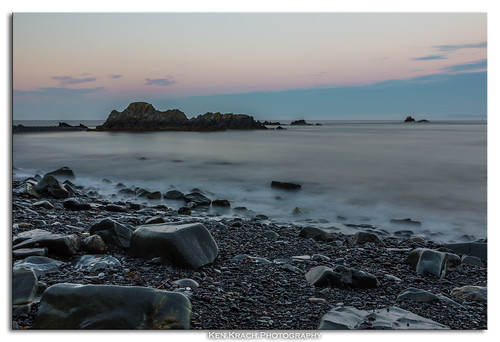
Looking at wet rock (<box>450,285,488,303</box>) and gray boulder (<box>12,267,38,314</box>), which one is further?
wet rock (<box>450,285,488,303</box>)

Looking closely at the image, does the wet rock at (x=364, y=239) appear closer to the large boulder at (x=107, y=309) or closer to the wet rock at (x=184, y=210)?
the wet rock at (x=184, y=210)

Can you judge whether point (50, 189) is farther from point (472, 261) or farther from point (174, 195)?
point (472, 261)

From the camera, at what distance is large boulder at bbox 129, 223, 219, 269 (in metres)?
3.44

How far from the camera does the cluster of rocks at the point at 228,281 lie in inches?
101

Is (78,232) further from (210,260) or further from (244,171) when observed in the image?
(244,171)

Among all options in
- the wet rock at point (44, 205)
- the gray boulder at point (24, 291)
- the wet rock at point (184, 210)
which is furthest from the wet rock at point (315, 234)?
the wet rock at point (44, 205)

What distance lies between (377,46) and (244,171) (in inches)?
179

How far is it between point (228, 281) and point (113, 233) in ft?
4.56

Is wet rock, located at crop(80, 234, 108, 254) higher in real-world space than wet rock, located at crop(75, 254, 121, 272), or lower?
higher

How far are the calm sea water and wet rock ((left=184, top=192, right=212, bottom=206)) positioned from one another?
298 millimetres

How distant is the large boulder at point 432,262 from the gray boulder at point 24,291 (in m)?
3.46

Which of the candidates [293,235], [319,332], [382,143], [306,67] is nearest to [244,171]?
[382,143]

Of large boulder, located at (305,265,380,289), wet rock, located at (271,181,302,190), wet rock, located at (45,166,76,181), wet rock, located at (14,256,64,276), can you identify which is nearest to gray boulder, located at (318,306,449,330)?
large boulder, located at (305,265,380,289)

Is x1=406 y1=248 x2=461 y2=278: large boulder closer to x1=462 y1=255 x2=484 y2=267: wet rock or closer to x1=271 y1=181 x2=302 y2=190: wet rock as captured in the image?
x1=462 y1=255 x2=484 y2=267: wet rock
